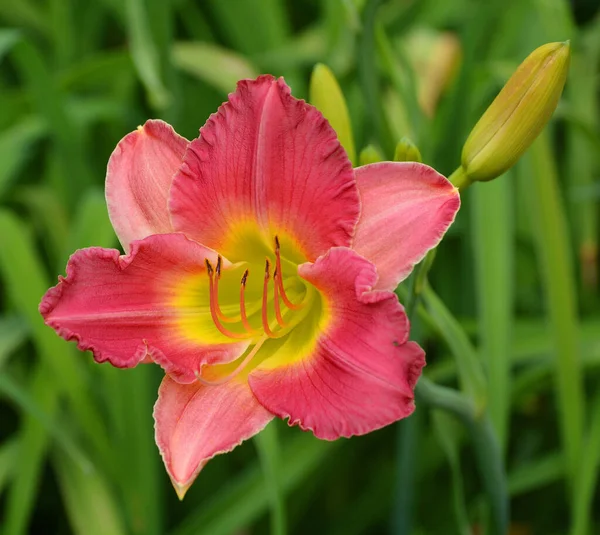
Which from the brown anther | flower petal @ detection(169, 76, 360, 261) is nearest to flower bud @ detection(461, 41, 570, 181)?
flower petal @ detection(169, 76, 360, 261)

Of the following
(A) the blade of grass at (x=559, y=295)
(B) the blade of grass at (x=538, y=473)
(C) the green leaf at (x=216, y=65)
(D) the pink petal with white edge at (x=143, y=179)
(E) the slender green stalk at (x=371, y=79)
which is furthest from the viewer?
(C) the green leaf at (x=216, y=65)

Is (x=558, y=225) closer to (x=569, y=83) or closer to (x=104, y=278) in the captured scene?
(x=569, y=83)

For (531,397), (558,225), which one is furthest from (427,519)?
(558,225)

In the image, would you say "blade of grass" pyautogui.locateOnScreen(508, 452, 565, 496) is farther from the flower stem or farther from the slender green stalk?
the flower stem

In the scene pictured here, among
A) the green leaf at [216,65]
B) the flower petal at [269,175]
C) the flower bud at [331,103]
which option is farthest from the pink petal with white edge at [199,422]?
the green leaf at [216,65]

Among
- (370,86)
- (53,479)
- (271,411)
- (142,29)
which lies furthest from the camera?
(53,479)

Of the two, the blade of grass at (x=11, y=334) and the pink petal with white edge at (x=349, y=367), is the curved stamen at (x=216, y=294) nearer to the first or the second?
the pink petal with white edge at (x=349, y=367)

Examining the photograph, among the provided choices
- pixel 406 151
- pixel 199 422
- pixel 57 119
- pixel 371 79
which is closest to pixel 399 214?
pixel 406 151

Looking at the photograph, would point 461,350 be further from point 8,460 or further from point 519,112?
point 8,460
